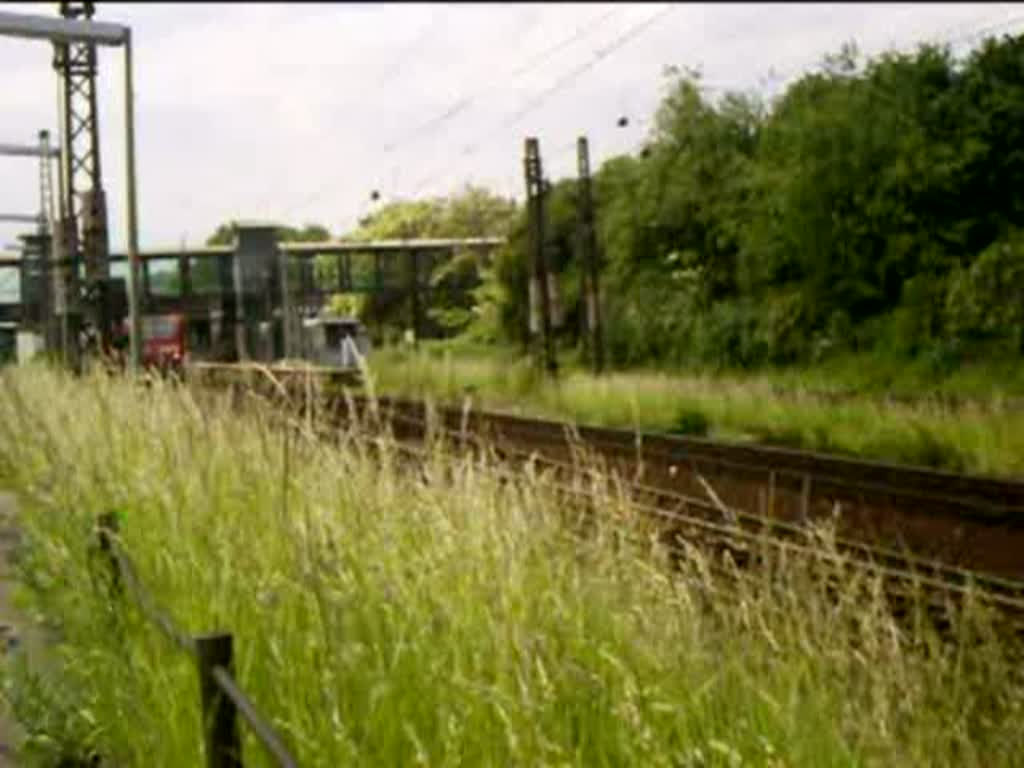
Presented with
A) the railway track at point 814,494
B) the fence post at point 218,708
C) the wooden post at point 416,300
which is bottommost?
the railway track at point 814,494

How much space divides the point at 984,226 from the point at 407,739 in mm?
22053

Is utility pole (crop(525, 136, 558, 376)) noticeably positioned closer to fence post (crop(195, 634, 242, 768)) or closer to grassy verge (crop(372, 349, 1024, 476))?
grassy verge (crop(372, 349, 1024, 476))

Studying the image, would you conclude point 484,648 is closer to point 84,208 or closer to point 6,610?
point 6,610

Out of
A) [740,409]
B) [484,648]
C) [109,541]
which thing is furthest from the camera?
[740,409]

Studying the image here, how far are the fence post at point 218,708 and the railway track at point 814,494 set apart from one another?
2238 millimetres

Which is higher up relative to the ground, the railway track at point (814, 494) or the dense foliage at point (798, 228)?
the dense foliage at point (798, 228)

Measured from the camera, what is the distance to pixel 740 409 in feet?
71.3

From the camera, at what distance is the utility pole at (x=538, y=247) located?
95.9ft

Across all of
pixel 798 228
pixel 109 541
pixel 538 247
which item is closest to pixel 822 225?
pixel 798 228

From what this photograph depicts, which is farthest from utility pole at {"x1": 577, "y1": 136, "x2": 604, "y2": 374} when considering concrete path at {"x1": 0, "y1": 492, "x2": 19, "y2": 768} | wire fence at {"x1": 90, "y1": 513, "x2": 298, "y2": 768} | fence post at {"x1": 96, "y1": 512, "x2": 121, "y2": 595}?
wire fence at {"x1": 90, "y1": 513, "x2": 298, "y2": 768}

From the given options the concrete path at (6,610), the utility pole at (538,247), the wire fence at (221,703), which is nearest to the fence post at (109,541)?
the concrete path at (6,610)

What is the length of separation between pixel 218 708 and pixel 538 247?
2664 centimetres

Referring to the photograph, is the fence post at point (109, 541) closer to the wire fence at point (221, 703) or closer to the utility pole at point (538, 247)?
the wire fence at point (221, 703)

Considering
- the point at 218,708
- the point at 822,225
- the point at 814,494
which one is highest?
the point at 822,225
